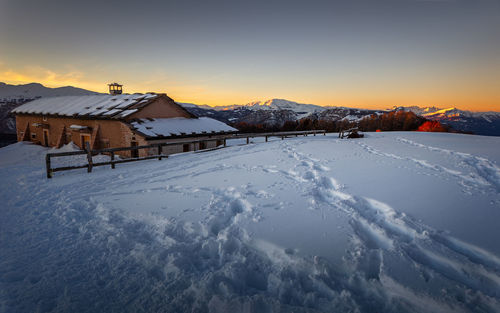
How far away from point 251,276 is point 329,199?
3.57 metres

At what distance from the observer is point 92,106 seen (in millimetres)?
26109

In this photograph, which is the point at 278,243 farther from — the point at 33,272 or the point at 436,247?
the point at 33,272

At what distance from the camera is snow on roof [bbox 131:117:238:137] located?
20797 millimetres

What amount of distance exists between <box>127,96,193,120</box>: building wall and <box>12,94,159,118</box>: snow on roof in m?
0.54

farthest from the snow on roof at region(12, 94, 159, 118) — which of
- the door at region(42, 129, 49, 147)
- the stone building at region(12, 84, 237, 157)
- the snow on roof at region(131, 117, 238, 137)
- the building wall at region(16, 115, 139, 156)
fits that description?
the door at region(42, 129, 49, 147)

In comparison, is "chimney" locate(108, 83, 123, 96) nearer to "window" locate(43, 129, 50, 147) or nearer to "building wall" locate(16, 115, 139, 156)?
"building wall" locate(16, 115, 139, 156)

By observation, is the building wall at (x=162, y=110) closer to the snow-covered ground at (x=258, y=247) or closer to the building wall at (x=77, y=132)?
the building wall at (x=77, y=132)

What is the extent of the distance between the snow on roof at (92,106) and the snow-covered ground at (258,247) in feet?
55.2

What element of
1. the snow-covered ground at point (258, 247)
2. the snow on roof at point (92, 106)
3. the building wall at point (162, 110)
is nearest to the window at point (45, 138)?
the snow on roof at point (92, 106)

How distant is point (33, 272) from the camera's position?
3.78 metres

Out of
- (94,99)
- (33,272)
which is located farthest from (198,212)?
(94,99)

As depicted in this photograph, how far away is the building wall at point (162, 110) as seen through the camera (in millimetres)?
22936

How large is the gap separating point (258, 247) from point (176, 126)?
20999 millimetres

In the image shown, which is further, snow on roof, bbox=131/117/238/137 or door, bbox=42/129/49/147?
door, bbox=42/129/49/147
